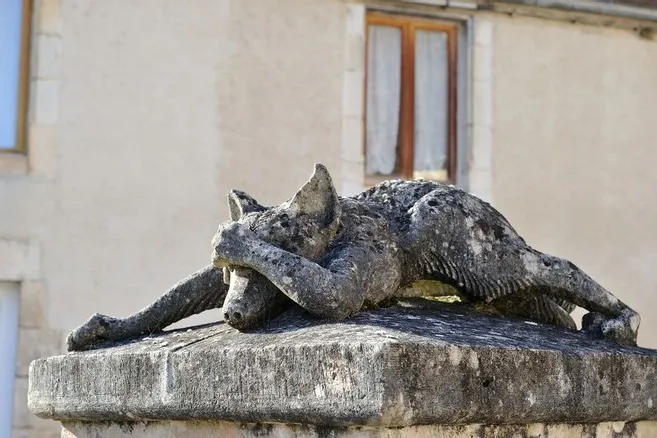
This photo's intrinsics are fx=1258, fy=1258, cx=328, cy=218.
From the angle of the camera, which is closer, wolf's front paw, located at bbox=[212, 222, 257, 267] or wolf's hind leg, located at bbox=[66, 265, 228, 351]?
wolf's front paw, located at bbox=[212, 222, 257, 267]

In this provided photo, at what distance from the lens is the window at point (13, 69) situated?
31.5 feet

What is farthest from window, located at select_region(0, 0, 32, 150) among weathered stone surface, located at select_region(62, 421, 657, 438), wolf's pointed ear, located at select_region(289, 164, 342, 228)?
wolf's pointed ear, located at select_region(289, 164, 342, 228)

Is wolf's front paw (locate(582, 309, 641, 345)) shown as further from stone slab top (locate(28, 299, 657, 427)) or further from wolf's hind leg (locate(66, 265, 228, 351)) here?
wolf's hind leg (locate(66, 265, 228, 351))

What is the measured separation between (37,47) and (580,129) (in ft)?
15.4

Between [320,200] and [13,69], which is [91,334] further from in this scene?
[13,69]

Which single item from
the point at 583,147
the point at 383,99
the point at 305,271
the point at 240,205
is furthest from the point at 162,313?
the point at 583,147

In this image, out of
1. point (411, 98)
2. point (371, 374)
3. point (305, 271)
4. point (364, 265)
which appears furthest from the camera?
point (411, 98)

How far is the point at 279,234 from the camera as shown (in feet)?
9.62

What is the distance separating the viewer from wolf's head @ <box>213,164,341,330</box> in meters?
2.87

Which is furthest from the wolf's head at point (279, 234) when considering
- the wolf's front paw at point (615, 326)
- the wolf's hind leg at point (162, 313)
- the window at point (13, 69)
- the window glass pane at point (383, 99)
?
the window glass pane at point (383, 99)

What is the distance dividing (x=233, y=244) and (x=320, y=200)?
0.27 meters

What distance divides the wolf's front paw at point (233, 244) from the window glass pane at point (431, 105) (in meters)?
7.87

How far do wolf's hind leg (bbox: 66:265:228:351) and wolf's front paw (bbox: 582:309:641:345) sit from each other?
0.94 metres

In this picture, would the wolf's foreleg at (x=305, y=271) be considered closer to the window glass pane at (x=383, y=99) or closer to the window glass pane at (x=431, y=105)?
the window glass pane at (x=383, y=99)
